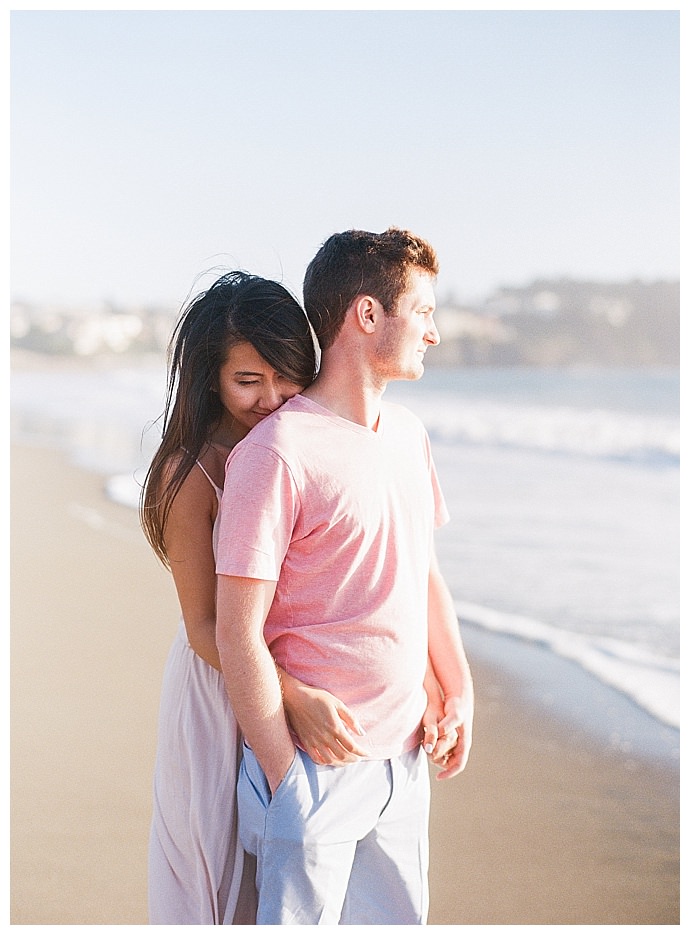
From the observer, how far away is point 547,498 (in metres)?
8.33

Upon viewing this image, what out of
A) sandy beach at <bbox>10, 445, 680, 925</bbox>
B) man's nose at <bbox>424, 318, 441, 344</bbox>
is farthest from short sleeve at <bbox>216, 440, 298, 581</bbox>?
sandy beach at <bbox>10, 445, 680, 925</bbox>

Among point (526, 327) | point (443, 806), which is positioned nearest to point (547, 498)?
point (443, 806)

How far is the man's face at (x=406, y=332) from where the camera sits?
1617 millimetres

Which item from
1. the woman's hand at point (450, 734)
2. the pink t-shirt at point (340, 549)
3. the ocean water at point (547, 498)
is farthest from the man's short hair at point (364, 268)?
the woman's hand at point (450, 734)

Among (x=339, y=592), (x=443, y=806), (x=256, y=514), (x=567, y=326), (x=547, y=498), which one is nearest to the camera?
(x=256, y=514)

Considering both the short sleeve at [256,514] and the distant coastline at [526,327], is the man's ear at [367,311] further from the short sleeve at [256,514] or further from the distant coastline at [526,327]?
the distant coastline at [526,327]

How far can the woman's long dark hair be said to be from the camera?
5.38 ft

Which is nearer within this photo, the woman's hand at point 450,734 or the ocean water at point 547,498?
the woman's hand at point 450,734

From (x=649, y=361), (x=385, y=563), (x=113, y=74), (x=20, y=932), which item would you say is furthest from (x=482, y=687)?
(x=649, y=361)

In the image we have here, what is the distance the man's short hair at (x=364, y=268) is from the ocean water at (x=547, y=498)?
39 cm

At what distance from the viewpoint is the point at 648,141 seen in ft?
61.8

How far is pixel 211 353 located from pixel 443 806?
198 centimetres

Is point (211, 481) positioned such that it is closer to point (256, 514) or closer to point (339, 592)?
point (256, 514)

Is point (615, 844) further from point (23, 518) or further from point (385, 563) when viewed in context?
point (23, 518)
